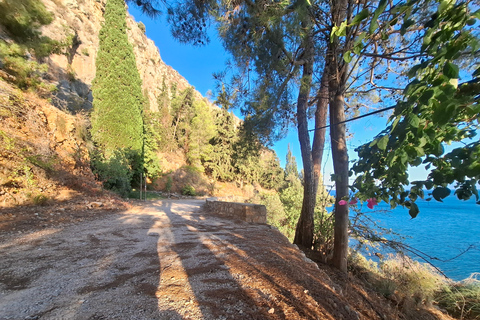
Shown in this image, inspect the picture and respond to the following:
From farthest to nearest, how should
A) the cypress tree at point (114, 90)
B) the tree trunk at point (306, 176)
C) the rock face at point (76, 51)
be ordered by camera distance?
the cypress tree at point (114, 90)
the rock face at point (76, 51)
the tree trunk at point (306, 176)

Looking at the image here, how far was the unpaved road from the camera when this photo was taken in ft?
4.86

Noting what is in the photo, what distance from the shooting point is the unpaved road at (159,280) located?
148 cm

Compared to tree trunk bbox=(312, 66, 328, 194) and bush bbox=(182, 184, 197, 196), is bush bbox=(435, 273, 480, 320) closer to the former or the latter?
tree trunk bbox=(312, 66, 328, 194)

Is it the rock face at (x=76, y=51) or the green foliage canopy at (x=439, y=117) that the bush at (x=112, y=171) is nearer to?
the rock face at (x=76, y=51)

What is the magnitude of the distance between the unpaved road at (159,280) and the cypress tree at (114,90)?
423 inches

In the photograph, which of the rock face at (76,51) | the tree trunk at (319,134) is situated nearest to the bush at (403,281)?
the tree trunk at (319,134)

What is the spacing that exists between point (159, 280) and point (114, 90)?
14.4 m

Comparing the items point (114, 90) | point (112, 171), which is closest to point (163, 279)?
point (112, 171)

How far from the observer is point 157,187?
53.1ft

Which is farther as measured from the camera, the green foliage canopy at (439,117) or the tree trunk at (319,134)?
the tree trunk at (319,134)

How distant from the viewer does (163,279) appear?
Result: 1.94 m

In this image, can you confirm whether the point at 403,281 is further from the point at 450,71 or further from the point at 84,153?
the point at 84,153

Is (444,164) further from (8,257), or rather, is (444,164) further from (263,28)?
(8,257)

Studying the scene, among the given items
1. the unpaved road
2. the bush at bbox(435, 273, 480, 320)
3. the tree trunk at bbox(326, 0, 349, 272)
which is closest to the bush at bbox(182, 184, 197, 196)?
the unpaved road
